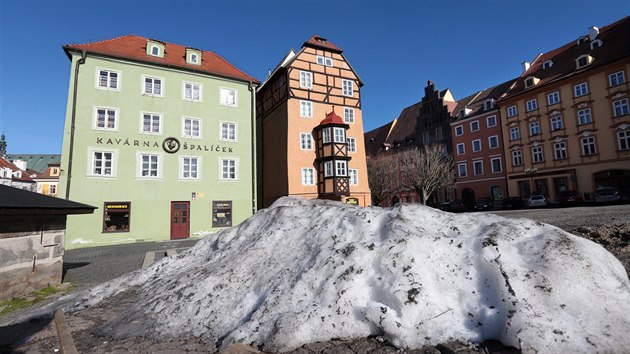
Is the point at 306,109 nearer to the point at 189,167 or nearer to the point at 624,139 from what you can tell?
the point at 189,167

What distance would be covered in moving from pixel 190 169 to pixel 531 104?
119ft

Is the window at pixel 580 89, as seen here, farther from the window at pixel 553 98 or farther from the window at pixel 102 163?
the window at pixel 102 163

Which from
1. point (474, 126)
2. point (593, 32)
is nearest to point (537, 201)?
point (474, 126)

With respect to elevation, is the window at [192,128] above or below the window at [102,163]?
above

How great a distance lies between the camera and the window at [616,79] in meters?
27.6

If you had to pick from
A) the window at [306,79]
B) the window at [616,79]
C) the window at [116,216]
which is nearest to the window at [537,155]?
the window at [616,79]

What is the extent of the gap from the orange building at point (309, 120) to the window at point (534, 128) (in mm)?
20830

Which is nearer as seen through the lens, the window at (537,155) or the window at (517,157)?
the window at (537,155)

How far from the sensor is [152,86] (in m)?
21.6

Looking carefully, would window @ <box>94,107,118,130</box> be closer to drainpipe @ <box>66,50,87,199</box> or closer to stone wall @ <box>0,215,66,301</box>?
drainpipe @ <box>66,50,87,199</box>

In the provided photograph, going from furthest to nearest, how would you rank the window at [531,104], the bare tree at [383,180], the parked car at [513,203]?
1. the bare tree at [383,180]
2. the window at [531,104]
3. the parked car at [513,203]

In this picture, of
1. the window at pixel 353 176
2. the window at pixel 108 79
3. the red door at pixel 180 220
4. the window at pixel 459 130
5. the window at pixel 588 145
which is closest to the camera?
the window at pixel 108 79

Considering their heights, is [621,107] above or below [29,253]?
above

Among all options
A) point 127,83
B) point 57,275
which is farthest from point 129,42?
point 57,275
